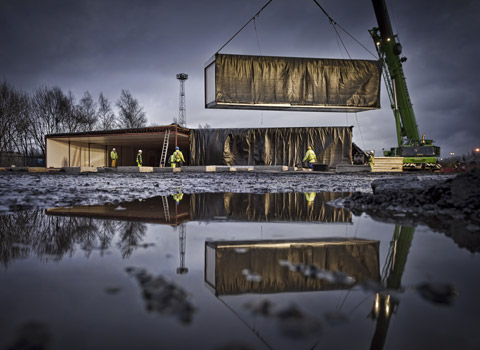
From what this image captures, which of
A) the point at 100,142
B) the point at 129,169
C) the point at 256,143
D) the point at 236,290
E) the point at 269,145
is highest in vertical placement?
the point at 100,142

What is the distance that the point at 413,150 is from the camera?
16172mm

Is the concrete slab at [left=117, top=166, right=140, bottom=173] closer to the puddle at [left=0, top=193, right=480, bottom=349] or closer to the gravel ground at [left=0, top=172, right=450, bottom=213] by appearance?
the gravel ground at [left=0, top=172, right=450, bottom=213]

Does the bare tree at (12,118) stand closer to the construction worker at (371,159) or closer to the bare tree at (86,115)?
the bare tree at (86,115)

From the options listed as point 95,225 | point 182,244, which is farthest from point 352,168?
point 182,244

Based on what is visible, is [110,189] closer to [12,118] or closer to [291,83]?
[291,83]

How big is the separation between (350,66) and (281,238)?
13.2m

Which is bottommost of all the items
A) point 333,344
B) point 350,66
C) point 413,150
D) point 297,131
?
point 333,344

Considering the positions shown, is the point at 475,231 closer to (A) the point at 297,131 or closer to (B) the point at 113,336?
(B) the point at 113,336

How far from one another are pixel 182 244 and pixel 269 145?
59.2 feet

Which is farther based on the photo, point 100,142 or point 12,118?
point 12,118

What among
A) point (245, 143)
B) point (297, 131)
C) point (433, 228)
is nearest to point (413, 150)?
point (297, 131)

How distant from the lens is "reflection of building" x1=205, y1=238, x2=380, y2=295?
88 cm

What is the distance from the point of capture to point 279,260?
3.69ft

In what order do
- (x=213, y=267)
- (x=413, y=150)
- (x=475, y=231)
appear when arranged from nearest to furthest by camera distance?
1. (x=213, y=267)
2. (x=475, y=231)
3. (x=413, y=150)
